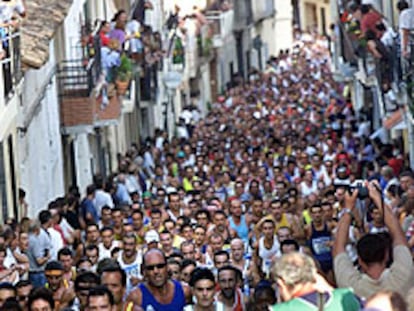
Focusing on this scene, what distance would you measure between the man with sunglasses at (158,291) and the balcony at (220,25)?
169 ft

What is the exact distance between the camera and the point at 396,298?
8312mm

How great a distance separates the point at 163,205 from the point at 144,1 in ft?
72.4

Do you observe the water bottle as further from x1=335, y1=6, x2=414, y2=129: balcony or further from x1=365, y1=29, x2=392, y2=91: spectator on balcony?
x1=365, y1=29, x2=392, y2=91: spectator on balcony

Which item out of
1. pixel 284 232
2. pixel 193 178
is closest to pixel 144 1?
pixel 193 178

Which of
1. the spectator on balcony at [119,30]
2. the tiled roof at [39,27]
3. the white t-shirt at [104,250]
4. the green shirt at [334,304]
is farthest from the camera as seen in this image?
the spectator on balcony at [119,30]

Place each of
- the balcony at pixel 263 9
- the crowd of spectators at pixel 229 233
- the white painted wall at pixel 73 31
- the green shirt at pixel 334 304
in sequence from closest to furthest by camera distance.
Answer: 1. the green shirt at pixel 334 304
2. the crowd of spectators at pixel 229 233
3. the white painted wall at pixel 73 31
4. the balcony at pixel 263 9

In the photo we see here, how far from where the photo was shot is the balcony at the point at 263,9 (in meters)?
76.1

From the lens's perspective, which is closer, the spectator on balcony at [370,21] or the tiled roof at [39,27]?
the tiled roof at [39,27]

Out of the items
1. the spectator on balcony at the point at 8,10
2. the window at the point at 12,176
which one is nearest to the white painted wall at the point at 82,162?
the window at the point at 12,176

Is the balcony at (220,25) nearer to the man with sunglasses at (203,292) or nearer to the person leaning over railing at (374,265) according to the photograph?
the man with sunglasses at (203,292)

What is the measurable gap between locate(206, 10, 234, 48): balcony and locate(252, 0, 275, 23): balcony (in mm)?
3953

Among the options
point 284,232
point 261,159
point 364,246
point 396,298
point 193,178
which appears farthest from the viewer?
point 261,159

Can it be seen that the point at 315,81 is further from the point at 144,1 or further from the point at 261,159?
the point at 261,159

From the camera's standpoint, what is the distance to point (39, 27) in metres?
27.3
